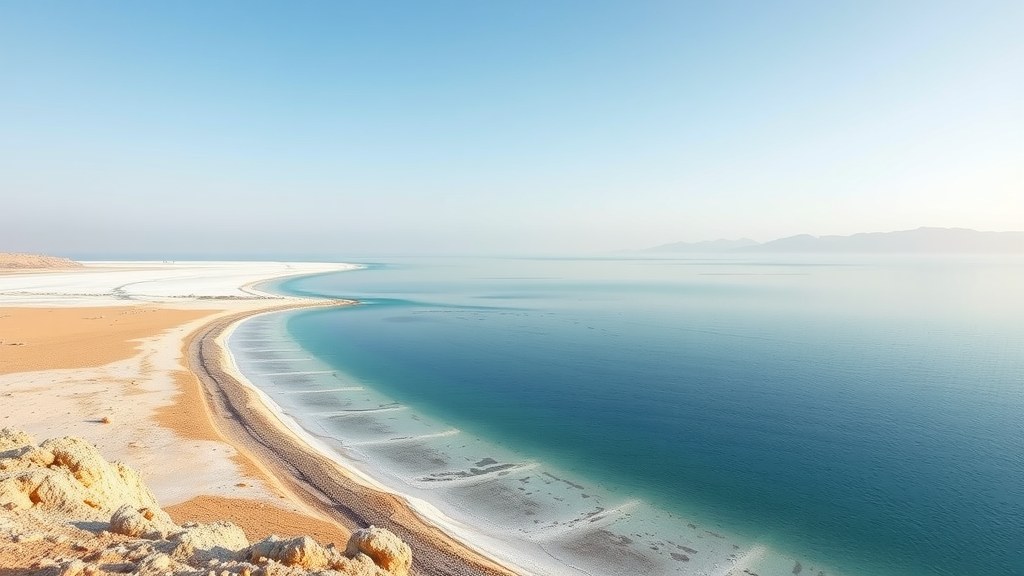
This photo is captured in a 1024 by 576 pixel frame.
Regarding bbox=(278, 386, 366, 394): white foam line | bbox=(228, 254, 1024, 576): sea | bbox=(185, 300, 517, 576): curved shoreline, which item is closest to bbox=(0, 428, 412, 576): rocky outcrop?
bbox=(185, 300, 517, 576): curved shoreline

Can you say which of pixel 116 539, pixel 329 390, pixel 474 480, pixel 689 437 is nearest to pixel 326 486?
pixel 474 480

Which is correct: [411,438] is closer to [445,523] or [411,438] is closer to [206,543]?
[445,523]

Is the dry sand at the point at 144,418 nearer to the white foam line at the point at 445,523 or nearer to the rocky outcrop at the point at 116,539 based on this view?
the white foam line at the point at 445,523

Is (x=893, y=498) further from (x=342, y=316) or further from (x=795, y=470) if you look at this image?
(x=342, y=316)

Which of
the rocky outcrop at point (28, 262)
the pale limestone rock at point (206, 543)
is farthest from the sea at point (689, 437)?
the rocky outcrop at point (28, 262)

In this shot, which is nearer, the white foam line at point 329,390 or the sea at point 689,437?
the sea at point 689,437
